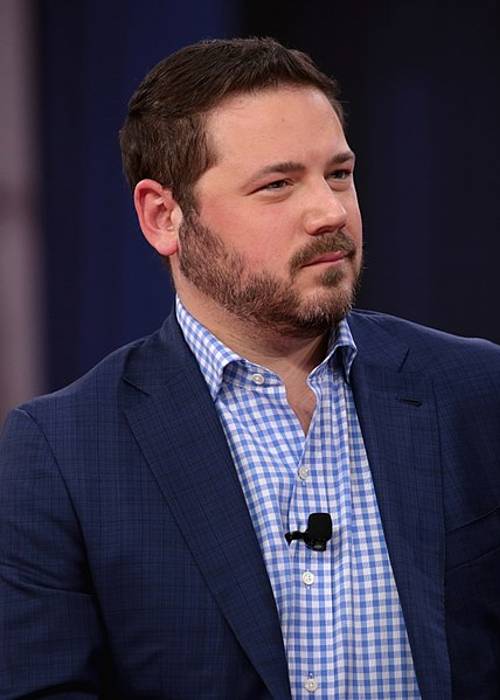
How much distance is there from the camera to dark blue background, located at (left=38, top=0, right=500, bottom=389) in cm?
366

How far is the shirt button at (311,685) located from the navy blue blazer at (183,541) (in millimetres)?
37

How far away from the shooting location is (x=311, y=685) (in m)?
1.63

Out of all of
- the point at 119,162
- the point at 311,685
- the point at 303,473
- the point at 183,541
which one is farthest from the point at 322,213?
the point at 119,162

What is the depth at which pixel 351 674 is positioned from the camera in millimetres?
1640

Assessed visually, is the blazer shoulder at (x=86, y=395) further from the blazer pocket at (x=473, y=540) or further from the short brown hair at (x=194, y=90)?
the blazer pocket at (x=473, y=540)

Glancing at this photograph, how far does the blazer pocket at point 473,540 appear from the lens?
1718mm

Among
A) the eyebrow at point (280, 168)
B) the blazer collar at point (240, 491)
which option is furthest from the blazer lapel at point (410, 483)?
the eyebrow at point (280, 168)

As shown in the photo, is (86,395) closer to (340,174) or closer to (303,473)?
(303,473)

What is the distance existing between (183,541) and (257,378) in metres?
0.27

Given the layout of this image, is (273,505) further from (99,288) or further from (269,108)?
(99,288)

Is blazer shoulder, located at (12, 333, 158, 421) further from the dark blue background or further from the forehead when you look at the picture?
the dark blue background

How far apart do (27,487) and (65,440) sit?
0.28ft

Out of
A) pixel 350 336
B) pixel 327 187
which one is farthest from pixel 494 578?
pixel 327 187

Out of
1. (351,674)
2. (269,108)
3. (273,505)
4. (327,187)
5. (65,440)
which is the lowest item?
(351,674)
